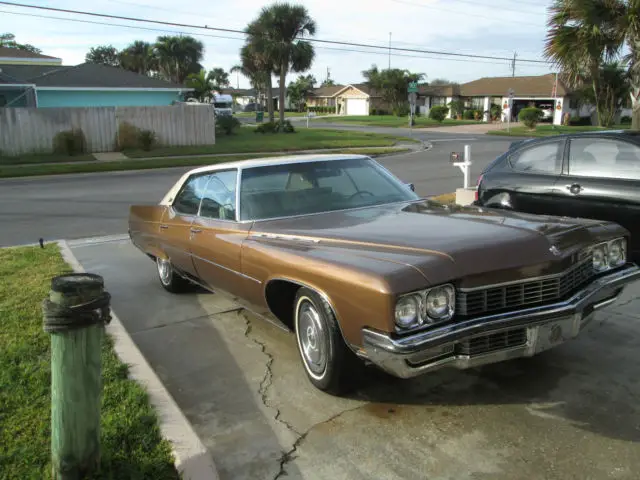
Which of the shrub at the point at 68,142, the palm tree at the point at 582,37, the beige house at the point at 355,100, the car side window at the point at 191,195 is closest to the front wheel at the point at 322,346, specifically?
the car side window at the point at 191,195

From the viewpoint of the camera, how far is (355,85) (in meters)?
89.4

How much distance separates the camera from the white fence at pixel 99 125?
904 inches

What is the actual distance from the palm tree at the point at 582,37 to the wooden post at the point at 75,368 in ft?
33.7

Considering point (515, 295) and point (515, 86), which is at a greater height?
point (515, 86)

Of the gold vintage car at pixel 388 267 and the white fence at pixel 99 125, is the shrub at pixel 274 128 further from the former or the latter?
the gold vintage car at pixel 388 267

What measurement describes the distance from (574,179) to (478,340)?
3.70 meters

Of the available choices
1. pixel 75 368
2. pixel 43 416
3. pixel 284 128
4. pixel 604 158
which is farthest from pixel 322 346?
pixel 284 128

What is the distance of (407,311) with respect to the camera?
3182 mm

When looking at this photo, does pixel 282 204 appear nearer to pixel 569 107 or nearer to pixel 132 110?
pixel 132 110

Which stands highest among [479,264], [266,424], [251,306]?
[479,264]

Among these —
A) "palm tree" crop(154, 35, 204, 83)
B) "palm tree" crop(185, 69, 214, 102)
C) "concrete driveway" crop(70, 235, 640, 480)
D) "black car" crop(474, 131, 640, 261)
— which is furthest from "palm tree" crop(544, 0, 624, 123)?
"palm tree" crop(154, 35, 204, 83)

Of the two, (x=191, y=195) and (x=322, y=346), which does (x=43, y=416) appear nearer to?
(x=322, y=346)

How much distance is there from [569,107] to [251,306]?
60.6m

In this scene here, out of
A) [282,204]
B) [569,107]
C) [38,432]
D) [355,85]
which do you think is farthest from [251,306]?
[355,85]
